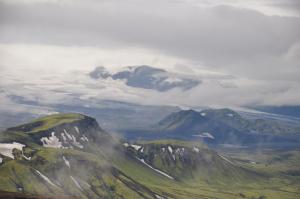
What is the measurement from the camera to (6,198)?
9481 centimetres

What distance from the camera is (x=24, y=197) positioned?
315 feet

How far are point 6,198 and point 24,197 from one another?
3058mm
